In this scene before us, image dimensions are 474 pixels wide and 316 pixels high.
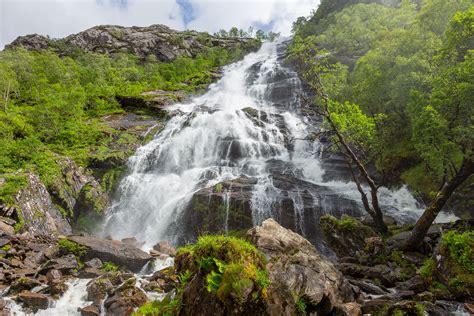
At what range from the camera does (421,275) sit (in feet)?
29.0

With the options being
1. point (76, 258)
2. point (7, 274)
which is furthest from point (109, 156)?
point (7, 274)

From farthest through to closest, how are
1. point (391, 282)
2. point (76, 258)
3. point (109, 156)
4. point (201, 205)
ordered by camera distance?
point (109, 156)
point (201, 205)
point (76, 258)
point (391, 282)

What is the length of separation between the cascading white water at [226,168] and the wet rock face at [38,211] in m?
3.47

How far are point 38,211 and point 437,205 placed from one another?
1918 centimetres

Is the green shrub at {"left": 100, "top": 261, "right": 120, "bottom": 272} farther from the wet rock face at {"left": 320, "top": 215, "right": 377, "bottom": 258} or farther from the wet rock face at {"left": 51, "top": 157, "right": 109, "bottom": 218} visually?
the wet rock face at {"left": 320, "top": 215, "right": 377, "bottom": 258}

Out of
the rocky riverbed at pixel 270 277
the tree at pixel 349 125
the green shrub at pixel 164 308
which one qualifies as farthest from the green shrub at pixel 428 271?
the green shrub at pixel 164 308

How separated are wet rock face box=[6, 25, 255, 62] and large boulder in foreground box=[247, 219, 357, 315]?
6930 centimetres

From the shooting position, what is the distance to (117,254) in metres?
13.9

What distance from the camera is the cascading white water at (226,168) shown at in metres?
18.6

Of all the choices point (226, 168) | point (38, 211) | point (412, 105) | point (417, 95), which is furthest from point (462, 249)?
point (38, 211)

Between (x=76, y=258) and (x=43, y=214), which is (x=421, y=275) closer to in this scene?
(x=76, y=258)

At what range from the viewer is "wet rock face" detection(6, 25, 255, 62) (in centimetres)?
6862

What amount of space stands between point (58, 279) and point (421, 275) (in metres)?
12.4

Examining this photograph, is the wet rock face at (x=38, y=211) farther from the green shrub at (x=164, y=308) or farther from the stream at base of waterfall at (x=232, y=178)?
the green shrub at (x=164, y=308)
